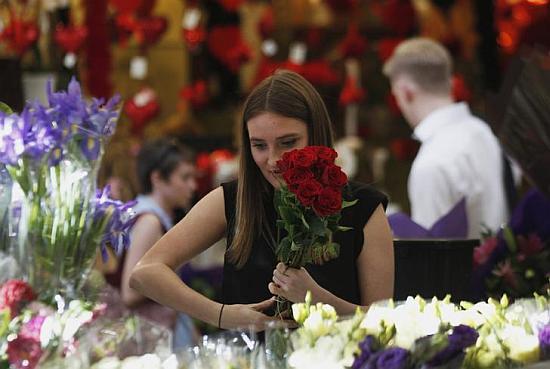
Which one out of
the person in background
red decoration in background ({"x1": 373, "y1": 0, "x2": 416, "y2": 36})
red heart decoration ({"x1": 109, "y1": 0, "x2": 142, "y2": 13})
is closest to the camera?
the person in background

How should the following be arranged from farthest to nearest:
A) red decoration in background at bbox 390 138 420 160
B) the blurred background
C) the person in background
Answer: red decoration in background at bbox 390 138 420 160 < the blurred background < the person in background

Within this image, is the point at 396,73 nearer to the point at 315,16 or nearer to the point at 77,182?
the point at 77,182

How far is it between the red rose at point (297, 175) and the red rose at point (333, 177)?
30 mm

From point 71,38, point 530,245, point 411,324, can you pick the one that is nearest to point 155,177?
point 530,245

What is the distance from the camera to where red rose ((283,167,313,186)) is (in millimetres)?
2289

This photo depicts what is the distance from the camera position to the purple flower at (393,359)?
1.89m

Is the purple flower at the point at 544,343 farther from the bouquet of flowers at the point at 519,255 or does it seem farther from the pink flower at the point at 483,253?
the pink flower at the point at 483,253

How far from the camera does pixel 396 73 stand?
14.3 feet

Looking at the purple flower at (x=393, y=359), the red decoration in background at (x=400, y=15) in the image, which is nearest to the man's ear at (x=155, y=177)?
the purple flower at (x=393, y=359)

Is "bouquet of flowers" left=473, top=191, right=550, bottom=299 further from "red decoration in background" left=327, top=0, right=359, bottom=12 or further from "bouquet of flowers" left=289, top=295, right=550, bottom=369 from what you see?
"red decoration in background" left=327, top=0, right=359, bottom=12

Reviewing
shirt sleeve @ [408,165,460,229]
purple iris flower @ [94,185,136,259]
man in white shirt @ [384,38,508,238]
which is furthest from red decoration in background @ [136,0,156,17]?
purple iris flower @ [94,185,136,259]

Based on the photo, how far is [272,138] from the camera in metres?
2.62

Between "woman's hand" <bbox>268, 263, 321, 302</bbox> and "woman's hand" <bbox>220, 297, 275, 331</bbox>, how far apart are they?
3.5 inches

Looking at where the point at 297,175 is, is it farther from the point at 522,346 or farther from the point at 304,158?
the point at 522,346
